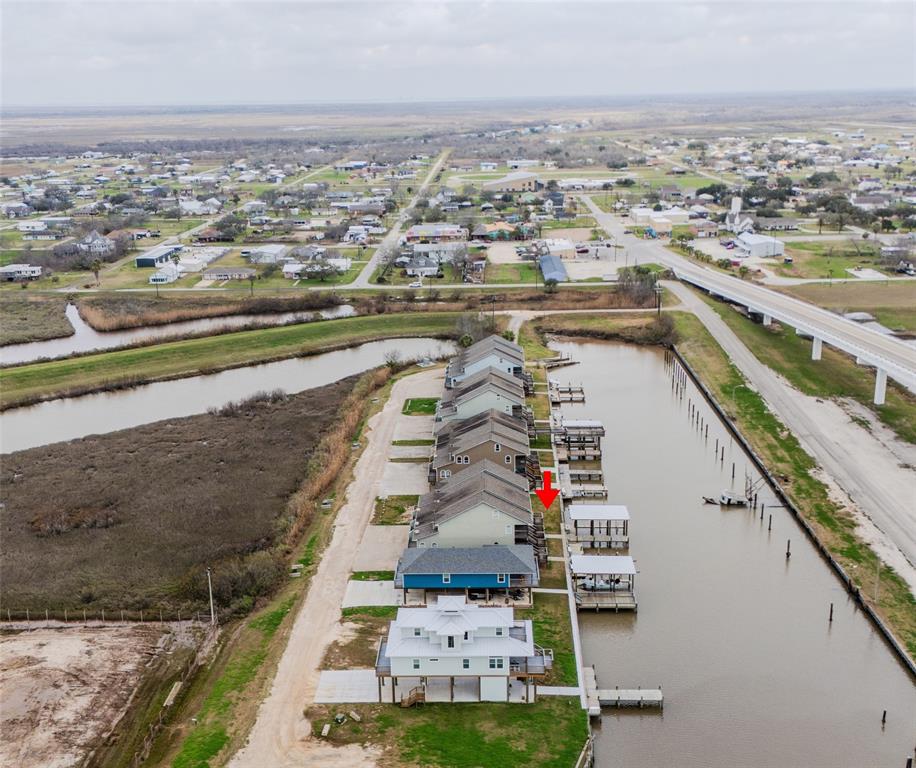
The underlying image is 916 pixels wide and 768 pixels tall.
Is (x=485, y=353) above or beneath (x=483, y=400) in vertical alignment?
above

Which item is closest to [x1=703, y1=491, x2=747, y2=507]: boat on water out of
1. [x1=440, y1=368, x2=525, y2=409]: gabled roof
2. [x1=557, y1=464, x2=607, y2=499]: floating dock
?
[x1=557, y1=464, x2=607, y2=499]: floating dock

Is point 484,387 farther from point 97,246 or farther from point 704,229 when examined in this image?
point 97,246

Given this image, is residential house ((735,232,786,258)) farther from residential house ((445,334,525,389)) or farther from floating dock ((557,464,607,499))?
floating dock ((557,464,607,499))

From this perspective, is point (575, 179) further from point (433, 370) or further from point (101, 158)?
point (101, 158)

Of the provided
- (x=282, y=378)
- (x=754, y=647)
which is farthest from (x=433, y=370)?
(x=754, y=647)

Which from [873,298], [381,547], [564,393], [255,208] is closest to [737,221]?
[873,298]

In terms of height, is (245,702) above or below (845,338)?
below

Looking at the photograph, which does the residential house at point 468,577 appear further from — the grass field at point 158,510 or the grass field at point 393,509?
the grass field at point 393,509
